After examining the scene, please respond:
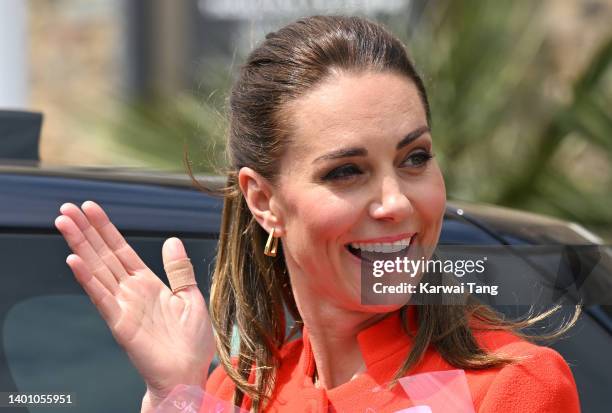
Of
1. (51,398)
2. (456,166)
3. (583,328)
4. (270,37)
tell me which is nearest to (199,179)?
(270,37)

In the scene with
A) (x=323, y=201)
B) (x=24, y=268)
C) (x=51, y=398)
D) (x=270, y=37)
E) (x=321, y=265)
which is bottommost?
(x=51, y=398)

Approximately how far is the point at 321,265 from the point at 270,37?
16.6 inches

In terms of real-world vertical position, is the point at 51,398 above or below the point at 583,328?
below

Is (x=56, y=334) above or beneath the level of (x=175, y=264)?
beneath

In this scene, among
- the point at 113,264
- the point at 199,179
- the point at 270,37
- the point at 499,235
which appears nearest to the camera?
the point at 113,264

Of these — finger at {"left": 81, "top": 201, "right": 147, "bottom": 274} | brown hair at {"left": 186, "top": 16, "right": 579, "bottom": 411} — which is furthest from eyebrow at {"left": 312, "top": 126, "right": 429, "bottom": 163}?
finger at {"left": 81, "top": 201, "right": 147, "bottom": 274}

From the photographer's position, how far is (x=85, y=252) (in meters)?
1.79

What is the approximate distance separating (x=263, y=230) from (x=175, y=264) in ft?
0.69

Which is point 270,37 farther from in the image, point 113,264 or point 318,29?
point 113,264

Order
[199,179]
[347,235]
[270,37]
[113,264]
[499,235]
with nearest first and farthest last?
[347,235] < [113,264] < [270,37] < [499,235] < [199,179]

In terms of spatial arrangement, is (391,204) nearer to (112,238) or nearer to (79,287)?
(112,238)

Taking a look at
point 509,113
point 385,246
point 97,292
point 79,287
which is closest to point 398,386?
point 385,246

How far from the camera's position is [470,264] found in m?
→ 1.80

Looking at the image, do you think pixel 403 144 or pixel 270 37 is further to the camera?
pixel 270 37
